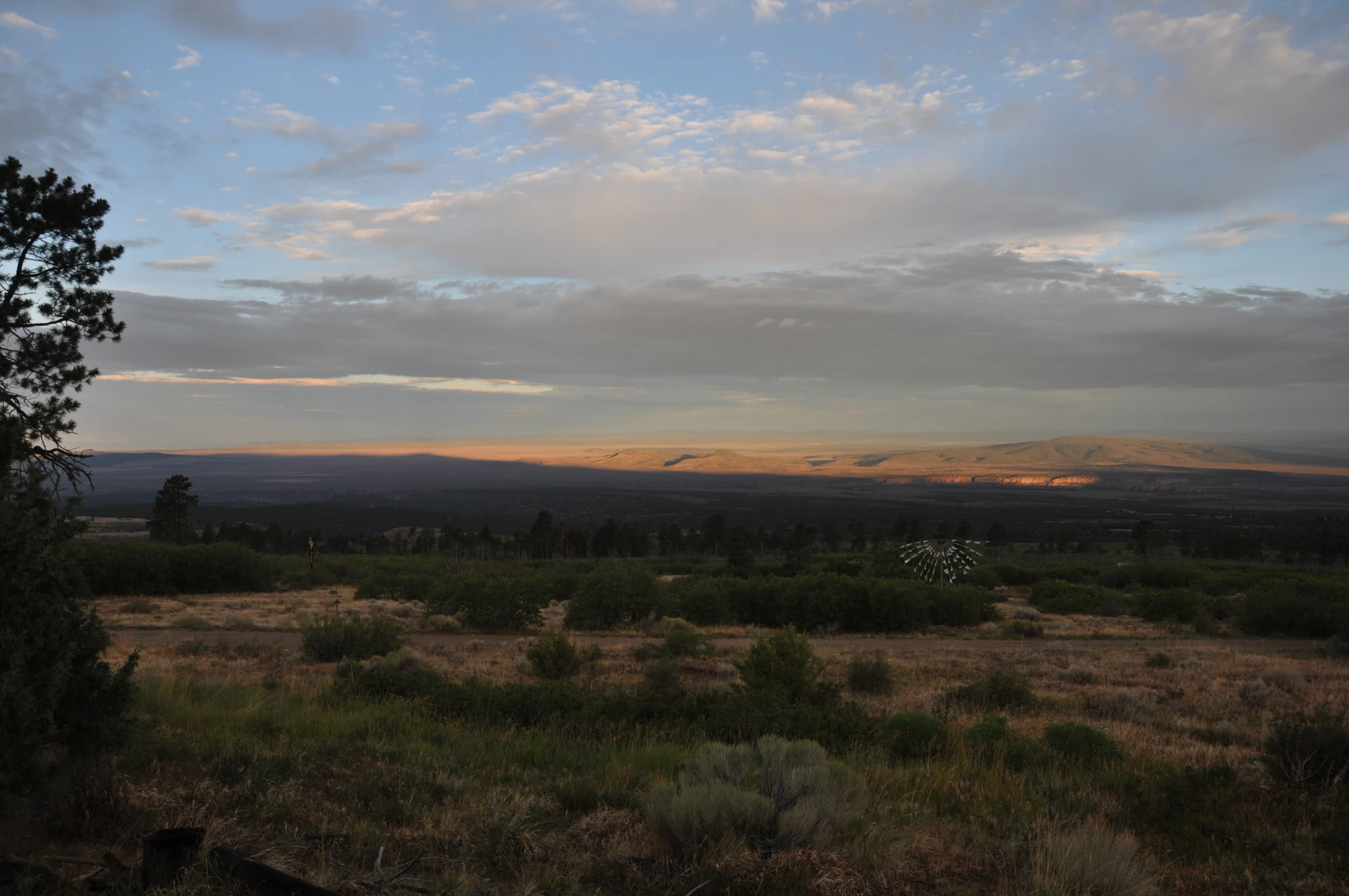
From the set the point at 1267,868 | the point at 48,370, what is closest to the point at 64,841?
the point at 1267,868

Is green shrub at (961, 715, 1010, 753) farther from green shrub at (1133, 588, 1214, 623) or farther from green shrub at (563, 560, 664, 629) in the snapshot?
green shrub at (1133, 588, 1214, 623)

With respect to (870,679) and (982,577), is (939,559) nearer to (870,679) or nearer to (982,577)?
(982,577)

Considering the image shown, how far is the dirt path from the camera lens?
2284 cm

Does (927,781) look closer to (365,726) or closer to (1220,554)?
(365,726)

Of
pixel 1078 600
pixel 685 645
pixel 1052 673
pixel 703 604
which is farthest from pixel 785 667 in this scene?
pixel 1078 600

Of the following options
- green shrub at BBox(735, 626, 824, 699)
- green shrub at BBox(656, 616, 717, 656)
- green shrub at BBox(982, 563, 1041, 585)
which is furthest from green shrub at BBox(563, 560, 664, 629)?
green shrub at BBox(982, 563, 1041, 585)

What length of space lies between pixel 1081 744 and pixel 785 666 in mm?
4309

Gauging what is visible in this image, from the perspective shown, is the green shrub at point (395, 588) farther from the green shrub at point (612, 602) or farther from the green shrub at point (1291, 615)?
the green shrub at point (1291, 615)

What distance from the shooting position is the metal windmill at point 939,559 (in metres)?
41.6

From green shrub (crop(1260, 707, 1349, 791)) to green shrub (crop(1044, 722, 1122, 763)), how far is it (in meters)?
1.78

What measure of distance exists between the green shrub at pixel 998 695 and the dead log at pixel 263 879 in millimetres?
12336

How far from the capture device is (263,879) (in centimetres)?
408

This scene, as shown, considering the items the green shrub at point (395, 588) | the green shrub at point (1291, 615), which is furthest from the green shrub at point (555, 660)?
the green shrub at point (1291, 615)

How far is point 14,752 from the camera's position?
480 cm
